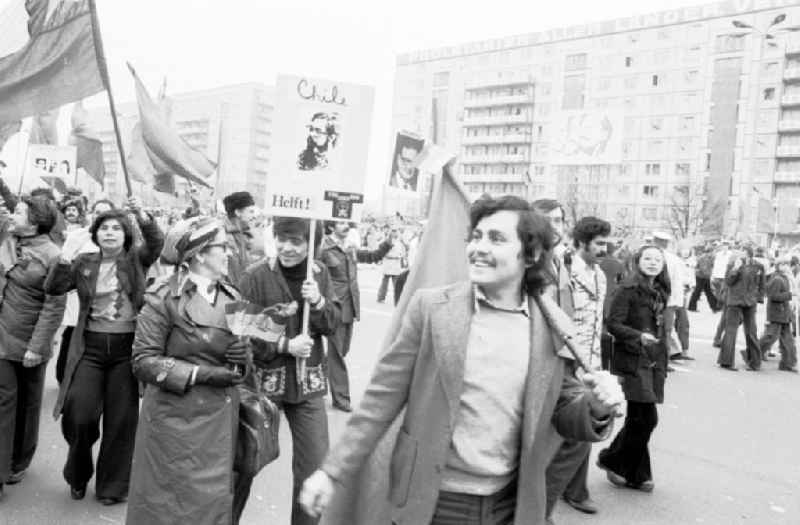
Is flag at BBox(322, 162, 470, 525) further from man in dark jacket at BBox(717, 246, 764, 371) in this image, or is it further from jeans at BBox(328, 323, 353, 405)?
man in dark jacket at BBox(717, 246, 764, 371)

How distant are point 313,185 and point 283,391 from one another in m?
1.22

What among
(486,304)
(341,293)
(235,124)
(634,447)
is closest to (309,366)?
(486,304)

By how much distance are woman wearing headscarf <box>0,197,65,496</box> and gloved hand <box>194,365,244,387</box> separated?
1.73 m

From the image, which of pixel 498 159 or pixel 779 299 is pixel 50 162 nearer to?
pixel 779 299

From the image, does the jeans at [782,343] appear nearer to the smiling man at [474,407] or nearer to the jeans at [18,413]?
the jeans at [18,413]

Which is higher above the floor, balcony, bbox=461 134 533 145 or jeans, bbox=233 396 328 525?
balcony, bbox=461 134 533 145

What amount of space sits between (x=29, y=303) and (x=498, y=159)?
87.4m

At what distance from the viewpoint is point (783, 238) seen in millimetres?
63000

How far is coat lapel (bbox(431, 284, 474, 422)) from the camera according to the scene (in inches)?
95.5

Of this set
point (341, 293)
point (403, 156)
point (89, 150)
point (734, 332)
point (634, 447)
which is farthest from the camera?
point (734, 332)

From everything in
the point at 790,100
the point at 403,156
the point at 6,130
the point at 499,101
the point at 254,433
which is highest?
the point at 499,101

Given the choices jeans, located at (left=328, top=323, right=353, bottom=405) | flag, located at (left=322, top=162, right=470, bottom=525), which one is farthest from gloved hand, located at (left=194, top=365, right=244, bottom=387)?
jeans, located at (left=328, top=323, right=353, bottom=405)

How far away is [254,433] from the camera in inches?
146

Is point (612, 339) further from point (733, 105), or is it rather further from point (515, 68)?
point (515, 68)
